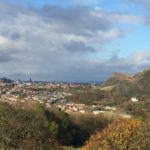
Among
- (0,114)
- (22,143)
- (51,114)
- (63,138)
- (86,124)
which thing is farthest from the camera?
(86,124)

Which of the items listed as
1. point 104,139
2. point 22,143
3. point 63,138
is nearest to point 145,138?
point 104,139

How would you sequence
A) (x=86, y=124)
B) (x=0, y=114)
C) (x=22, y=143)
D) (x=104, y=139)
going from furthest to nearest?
(x=86, y=124) < (x=0, y=114) < (x=22, y=143) < (x=104, y=139)

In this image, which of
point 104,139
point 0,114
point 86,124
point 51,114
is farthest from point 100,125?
point 104,139

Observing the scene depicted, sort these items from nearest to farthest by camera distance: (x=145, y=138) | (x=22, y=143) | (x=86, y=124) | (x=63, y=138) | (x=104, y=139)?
(x=145, y=138), (x=104, y=139), (x=22, y=143), (x=63, y=138), (x=86, y=124)

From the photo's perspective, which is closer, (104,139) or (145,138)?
(145,138)

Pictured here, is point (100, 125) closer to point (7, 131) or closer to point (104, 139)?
point (7, 131)

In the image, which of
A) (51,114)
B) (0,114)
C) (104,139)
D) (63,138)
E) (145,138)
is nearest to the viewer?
(145,138)

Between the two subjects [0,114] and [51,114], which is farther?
[51,114]

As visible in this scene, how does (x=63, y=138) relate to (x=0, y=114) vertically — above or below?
below

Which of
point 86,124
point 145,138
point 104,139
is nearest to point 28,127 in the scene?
point 104,139

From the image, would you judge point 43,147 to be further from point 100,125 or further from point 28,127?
point 100,125
